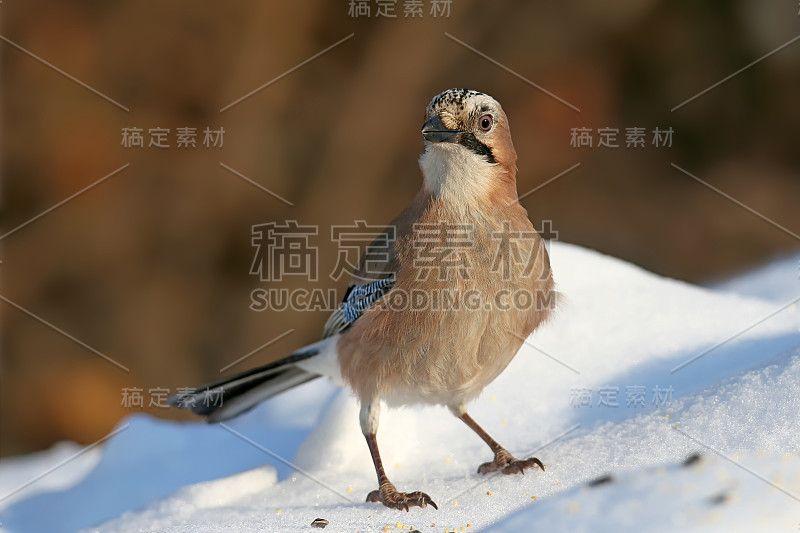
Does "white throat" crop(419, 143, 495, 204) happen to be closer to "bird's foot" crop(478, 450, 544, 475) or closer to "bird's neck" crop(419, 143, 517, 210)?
"bird's neck" crop(419, 143, 517, 210)

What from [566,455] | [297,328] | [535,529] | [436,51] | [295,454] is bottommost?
[297,328]

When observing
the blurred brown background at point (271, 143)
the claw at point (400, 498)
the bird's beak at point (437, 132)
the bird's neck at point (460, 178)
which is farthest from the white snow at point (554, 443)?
the blurred brown background at point (271, 143)

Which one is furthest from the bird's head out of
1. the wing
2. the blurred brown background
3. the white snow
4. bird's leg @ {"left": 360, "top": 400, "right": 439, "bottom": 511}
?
the blurred brown background

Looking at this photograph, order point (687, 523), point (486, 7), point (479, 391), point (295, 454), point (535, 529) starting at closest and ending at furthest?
1. point (687, 523)
2. point (535, 529)
3. point (479, 391)
4. point (295, 454)
5. point (486, 7)

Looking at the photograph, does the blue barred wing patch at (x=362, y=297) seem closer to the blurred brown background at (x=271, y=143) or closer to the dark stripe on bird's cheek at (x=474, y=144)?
the dark stripe on bird's cheek at (x=474, y=144)

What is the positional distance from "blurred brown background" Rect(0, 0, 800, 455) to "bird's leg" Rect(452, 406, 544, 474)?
3.24 m

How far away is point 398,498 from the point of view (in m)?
3.03

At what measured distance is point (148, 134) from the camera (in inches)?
258

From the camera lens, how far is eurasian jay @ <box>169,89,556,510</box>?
9.96 feet

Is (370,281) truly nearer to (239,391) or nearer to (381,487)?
(381,487)

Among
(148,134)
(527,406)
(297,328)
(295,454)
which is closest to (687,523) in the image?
(527,406)

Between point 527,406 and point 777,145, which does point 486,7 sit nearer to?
point 777,145

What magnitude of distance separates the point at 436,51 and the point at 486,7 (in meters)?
0.47

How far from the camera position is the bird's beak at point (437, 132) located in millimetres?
3012
